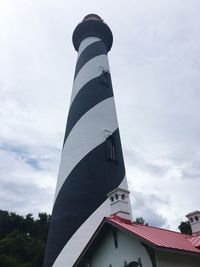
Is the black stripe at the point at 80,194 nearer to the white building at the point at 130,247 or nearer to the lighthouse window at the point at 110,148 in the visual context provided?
the lighthouse window at the point at 110,148

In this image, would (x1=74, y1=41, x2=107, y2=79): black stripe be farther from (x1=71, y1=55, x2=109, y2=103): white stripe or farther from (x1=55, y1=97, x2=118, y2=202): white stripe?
(x1=55, y1=97, x2=118, y2=202): white stripe

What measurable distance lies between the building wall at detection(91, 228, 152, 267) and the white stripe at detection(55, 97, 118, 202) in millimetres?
3784

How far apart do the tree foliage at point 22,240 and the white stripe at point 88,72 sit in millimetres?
8634

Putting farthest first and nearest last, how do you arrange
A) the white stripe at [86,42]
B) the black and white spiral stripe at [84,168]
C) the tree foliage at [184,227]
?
the tree foliage at [184,227], the white stripe at [86,42], the black and white spiral stripe at [84,168]

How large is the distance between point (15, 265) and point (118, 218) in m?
9.29

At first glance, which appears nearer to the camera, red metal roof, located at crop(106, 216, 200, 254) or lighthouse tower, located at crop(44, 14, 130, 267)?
red metal roof, located at crop(106, 216, 200, 254)

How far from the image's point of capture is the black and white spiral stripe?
384 inches

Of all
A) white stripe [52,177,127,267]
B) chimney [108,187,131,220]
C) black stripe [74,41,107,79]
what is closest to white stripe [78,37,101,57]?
black stripe [74,41,107,79]

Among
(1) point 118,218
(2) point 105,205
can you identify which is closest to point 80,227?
(2) point 105,205

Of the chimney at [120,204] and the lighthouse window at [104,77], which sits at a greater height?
the lighthouse window at [104,77]

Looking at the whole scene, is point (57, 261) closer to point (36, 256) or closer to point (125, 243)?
point (125, 243)

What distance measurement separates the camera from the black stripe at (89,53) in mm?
14201

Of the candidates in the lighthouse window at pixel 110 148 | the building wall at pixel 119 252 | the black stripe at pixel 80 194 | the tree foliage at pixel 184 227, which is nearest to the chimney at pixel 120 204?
the building wall at pixel 119 252

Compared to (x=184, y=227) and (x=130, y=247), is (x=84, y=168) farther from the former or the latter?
(x=184, y=227)
